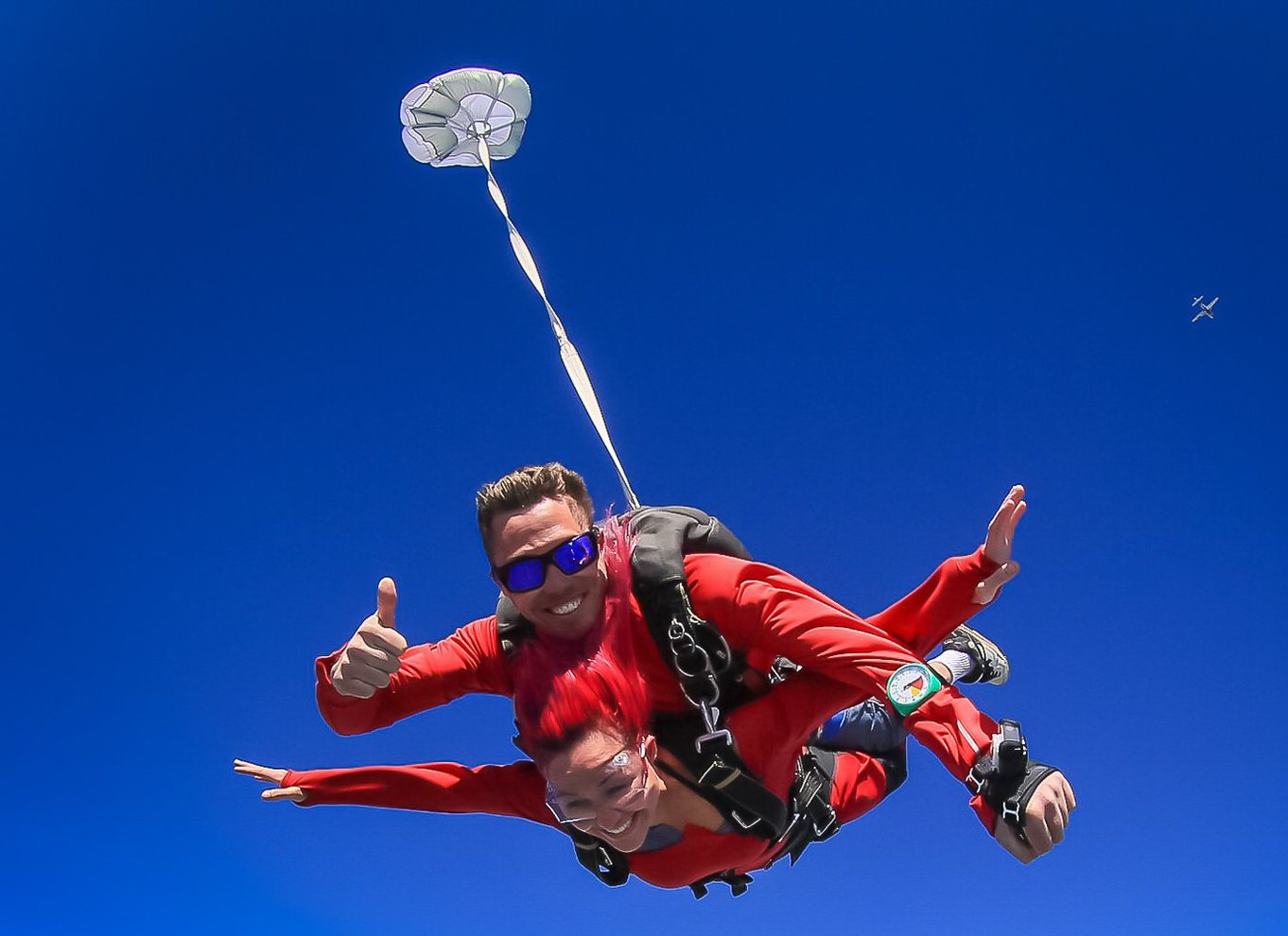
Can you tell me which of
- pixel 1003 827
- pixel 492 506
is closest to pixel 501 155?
pixel 492 506

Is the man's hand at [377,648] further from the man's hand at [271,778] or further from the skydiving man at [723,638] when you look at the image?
the man's hand at [271,778]

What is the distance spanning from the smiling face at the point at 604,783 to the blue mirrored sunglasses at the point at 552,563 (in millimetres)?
595

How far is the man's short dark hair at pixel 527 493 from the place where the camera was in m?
3.59

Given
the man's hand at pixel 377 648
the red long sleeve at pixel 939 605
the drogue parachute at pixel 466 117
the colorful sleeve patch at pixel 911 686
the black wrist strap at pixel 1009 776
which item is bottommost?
the black wrist strap at pixel 1009 776

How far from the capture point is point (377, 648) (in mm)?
3021

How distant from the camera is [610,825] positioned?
325 cm

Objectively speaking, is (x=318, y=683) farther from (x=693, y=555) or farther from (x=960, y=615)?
(x=960, y=615)

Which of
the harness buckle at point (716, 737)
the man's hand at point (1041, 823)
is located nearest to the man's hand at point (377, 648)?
the harness buckle at point (716, 737)

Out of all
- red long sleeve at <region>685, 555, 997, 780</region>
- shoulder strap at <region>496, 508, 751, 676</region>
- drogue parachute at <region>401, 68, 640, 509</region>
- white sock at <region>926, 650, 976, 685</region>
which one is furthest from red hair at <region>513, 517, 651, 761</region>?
drogue parachute at <region>401, 68, 640, 509</region>

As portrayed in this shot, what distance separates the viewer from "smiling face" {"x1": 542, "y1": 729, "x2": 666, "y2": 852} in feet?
10.3

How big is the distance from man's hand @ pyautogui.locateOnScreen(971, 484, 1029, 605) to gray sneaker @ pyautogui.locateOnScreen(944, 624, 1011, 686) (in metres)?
1.22

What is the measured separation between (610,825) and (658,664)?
58cm

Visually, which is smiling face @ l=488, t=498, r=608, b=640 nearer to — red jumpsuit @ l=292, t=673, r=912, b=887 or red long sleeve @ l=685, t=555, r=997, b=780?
red long sleeve @ l=685, t=555, r=997, b=780

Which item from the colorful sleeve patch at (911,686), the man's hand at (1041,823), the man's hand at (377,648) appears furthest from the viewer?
the man's hand at (377,648)
